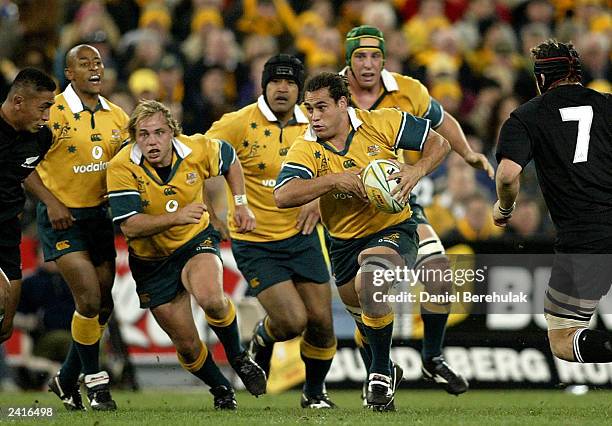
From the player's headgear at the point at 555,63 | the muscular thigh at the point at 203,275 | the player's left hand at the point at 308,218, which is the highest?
the player's headgear at the point at 555,63

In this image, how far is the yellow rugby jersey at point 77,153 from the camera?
1030 cm

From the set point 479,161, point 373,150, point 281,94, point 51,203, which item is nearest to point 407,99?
point 479,161

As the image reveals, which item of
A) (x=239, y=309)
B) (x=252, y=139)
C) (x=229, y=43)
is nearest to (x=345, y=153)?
(x=252, y=139)

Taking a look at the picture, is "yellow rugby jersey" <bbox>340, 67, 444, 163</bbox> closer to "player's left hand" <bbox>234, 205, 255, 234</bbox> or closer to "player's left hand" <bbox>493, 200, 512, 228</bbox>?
"player's left hand" <bbox>234, 205, 255, 234</bbox>

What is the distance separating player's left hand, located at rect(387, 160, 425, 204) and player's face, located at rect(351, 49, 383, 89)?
4.90 ft

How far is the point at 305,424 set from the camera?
8648 mm

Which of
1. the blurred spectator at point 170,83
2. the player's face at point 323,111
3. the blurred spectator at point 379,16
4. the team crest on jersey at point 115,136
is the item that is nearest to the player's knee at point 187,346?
the team crest on jersey at point 115,136

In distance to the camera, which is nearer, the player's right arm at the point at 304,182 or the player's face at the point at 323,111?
the player's right arm at the point at 304,182

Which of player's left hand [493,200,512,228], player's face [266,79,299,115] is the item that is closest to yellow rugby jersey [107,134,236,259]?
player's face [266,79,299,115]

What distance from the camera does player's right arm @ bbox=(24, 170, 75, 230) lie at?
1017 cm

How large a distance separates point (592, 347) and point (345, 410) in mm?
2433

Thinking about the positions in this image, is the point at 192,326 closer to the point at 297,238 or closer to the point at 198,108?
the point at 297,238

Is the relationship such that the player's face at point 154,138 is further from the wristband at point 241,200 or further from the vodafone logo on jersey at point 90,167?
the wristband at point 241,200

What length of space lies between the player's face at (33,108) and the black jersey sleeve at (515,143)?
345cm
